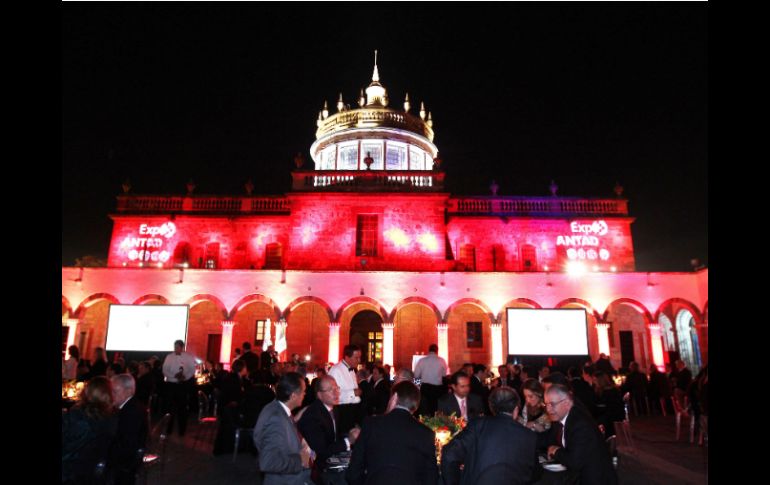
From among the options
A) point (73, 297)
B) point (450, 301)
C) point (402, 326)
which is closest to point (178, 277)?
point (73, 297)

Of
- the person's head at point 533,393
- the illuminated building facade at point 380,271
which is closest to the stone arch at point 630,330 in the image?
the illuminated building facade at point 380,271

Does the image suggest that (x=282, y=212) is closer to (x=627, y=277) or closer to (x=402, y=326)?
(x=402, y=326)

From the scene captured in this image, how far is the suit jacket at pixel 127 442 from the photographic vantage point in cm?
442

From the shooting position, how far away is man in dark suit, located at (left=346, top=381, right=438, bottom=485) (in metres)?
3.25

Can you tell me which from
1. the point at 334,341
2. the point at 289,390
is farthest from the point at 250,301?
the point at 289,390

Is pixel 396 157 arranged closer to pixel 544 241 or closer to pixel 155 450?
pixel 544 241

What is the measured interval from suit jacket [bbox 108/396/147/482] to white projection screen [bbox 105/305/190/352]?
13.2 metres

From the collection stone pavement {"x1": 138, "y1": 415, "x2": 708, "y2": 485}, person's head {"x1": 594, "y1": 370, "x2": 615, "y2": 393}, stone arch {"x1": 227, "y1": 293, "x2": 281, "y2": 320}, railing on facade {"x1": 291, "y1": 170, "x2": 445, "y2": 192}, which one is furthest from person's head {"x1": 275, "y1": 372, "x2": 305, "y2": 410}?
railing on facade {"x1": 291, "y1": 170, "x2": 445, "y2": 192}

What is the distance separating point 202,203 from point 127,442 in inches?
820

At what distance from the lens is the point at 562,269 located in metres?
22.5

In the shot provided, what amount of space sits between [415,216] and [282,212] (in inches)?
274

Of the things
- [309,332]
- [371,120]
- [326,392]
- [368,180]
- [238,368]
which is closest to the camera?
[326,392]

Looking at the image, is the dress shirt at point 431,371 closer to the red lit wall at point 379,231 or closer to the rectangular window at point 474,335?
the red lit wall at point 379,231

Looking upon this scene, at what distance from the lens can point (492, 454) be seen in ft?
10.9
